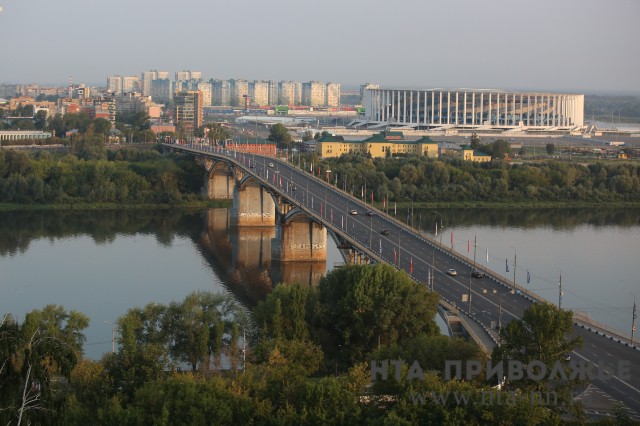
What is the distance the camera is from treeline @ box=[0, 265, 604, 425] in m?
7.14

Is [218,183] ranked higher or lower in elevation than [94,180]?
lower

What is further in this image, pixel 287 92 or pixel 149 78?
pixel 149 78

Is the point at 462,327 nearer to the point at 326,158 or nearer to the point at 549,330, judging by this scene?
the point at 549,330

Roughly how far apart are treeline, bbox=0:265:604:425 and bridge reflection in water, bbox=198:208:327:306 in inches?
155

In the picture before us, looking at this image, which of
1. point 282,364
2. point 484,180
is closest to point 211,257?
point 282,364

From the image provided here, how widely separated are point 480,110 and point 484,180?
1741 centimetres

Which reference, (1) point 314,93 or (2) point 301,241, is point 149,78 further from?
(2) point 301,241

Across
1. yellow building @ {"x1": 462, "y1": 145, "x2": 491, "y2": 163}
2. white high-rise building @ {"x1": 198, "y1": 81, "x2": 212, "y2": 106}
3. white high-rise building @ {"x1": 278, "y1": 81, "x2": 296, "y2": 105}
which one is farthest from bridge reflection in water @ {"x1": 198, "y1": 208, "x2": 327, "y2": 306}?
white high-rise building @ {"x1": 278, "y1": 81, "x2": 296, "y2": 105}

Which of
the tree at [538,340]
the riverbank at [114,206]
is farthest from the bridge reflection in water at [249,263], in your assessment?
the tree at [538,340]

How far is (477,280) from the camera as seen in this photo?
12.7m

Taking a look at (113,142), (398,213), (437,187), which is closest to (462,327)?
(398,213)

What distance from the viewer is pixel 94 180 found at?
26828 millimetres

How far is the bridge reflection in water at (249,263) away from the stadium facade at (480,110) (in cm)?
2299

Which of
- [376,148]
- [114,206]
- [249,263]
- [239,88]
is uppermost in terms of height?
[239,88]
